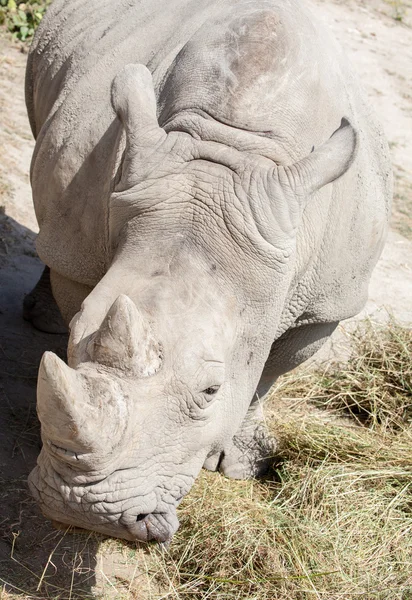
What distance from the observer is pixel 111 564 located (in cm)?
376

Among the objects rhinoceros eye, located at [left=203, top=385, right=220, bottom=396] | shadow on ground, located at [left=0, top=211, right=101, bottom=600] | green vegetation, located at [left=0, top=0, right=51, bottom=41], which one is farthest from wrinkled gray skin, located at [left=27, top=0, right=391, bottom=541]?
green vegetation, located at [left=0, top=0, right=51, bottom=41]

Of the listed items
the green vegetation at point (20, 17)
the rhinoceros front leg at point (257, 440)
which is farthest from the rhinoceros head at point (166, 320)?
the green vegetation at point (20, 17)

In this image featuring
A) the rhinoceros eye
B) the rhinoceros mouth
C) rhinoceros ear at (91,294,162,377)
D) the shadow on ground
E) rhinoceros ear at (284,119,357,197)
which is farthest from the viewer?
the shadow on ground

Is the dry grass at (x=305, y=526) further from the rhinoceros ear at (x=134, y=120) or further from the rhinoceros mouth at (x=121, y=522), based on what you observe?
the rhinoceros ear at (x=134, y=120)

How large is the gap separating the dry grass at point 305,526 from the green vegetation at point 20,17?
5.74 m

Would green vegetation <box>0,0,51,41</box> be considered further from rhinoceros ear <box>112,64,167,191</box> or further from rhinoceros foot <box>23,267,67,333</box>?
rhinoceros ear <box>112,64,167,191</box>

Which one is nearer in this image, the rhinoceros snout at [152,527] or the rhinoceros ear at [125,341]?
the rhinoceros ear at [125,341]

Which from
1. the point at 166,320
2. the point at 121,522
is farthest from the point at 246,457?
the point at 166,320

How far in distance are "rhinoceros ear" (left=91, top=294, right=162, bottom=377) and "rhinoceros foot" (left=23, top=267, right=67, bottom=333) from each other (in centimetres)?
278

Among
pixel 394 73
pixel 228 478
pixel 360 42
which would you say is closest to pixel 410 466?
pixel 228 478

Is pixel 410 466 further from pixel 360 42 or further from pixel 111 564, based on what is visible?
pixel 360 42

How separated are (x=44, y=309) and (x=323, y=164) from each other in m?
2.73

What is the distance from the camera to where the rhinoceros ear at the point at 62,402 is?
2.43 meters

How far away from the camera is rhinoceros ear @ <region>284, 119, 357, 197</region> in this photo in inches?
120
